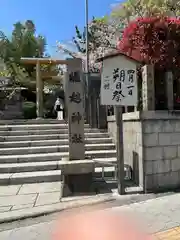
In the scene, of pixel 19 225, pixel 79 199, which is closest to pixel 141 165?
pixel 79 199

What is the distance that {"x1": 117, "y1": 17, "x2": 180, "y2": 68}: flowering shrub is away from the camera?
6570 mm

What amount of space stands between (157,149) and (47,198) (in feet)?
8.02

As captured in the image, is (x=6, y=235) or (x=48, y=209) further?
(x=48, y=209)

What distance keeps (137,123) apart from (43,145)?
12.4ft

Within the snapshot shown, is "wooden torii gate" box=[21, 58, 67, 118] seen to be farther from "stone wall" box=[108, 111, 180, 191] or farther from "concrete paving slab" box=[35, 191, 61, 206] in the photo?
"concrete paving slab" box=[35, 191, 61, 206]

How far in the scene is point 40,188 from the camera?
6219 mm

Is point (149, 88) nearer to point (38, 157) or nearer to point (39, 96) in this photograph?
point (38, 157)

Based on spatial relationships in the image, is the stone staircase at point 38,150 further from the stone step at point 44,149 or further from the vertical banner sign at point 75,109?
the vertical banner sign at point 75,109

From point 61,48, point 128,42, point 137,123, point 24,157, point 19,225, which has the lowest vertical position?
point 19,225

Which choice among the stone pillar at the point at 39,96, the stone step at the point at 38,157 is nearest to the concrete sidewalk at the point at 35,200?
the stone step at the point at 38,157

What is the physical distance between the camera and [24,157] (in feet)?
25.8

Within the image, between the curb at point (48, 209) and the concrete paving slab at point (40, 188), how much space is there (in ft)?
3.13

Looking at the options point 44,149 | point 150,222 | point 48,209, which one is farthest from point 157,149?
point 44,149

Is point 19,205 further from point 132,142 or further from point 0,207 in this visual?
point 132,142
